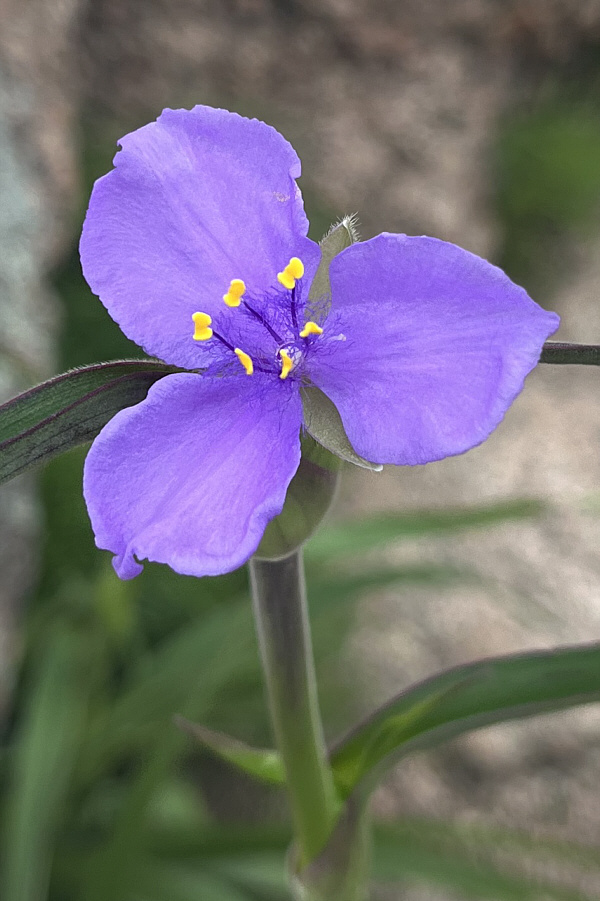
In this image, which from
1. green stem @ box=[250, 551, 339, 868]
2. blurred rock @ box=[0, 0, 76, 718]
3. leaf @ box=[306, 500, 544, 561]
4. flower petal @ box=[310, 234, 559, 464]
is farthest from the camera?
blurred rock @ box=[0, 0, 76, 718]

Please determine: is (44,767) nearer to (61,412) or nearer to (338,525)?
(338,525)

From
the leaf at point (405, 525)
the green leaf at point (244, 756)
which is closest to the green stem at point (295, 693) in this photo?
the green leaf at point (244, 756)

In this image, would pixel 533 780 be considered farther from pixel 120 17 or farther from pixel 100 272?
pixel 120 17

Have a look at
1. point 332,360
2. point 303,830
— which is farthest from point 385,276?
point 303,830

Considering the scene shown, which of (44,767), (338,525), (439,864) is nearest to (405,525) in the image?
(338,525)

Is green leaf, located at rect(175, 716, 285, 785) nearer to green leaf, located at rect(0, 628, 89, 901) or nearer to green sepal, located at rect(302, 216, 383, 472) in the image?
green sepal, located at rect(302, 216, 383, 472)

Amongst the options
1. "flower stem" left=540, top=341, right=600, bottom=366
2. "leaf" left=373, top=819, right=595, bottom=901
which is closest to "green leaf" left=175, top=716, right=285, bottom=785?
"flower stem" left=540, top=341, right=600, bottom=366

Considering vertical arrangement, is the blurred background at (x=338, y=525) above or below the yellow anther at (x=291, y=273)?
below

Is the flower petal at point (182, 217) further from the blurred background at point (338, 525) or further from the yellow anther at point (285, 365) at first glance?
the blurred background at point (338, 525)
